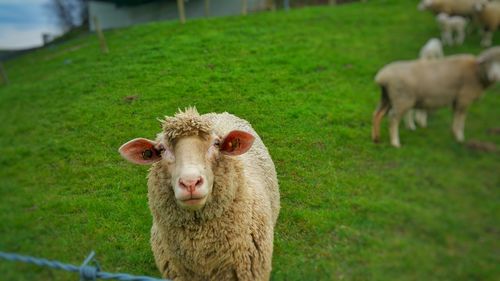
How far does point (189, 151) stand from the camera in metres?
2.20

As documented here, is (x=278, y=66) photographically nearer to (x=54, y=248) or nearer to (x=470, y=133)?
(x=470, y=133)

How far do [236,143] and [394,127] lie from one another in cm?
259

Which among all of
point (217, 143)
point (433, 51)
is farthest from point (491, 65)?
point (217, 143)

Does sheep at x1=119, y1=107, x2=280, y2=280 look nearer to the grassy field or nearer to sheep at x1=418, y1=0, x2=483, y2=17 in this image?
the grassy field

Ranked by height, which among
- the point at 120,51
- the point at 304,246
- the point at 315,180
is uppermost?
the point at 120,51

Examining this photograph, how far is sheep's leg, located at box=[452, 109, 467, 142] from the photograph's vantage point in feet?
8.79

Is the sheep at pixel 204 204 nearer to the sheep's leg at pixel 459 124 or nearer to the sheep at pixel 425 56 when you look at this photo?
the sheep's leg at pixel 459 124

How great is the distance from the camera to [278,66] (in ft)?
13.5

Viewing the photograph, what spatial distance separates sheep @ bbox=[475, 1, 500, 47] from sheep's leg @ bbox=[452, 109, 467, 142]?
1737 mm

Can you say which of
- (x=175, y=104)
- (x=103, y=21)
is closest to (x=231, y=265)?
(x=175, y=104)

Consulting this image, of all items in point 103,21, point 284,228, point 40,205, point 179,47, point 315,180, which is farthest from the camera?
point 103,21

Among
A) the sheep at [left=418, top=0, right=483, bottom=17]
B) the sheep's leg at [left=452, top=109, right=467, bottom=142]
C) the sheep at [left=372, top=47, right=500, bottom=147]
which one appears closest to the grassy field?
the sheep's leg at [left=452, top=109, right=467, bottom=142]

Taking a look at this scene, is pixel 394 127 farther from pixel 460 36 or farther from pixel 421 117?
pixel 460 36

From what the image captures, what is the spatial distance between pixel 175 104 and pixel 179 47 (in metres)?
1.14
